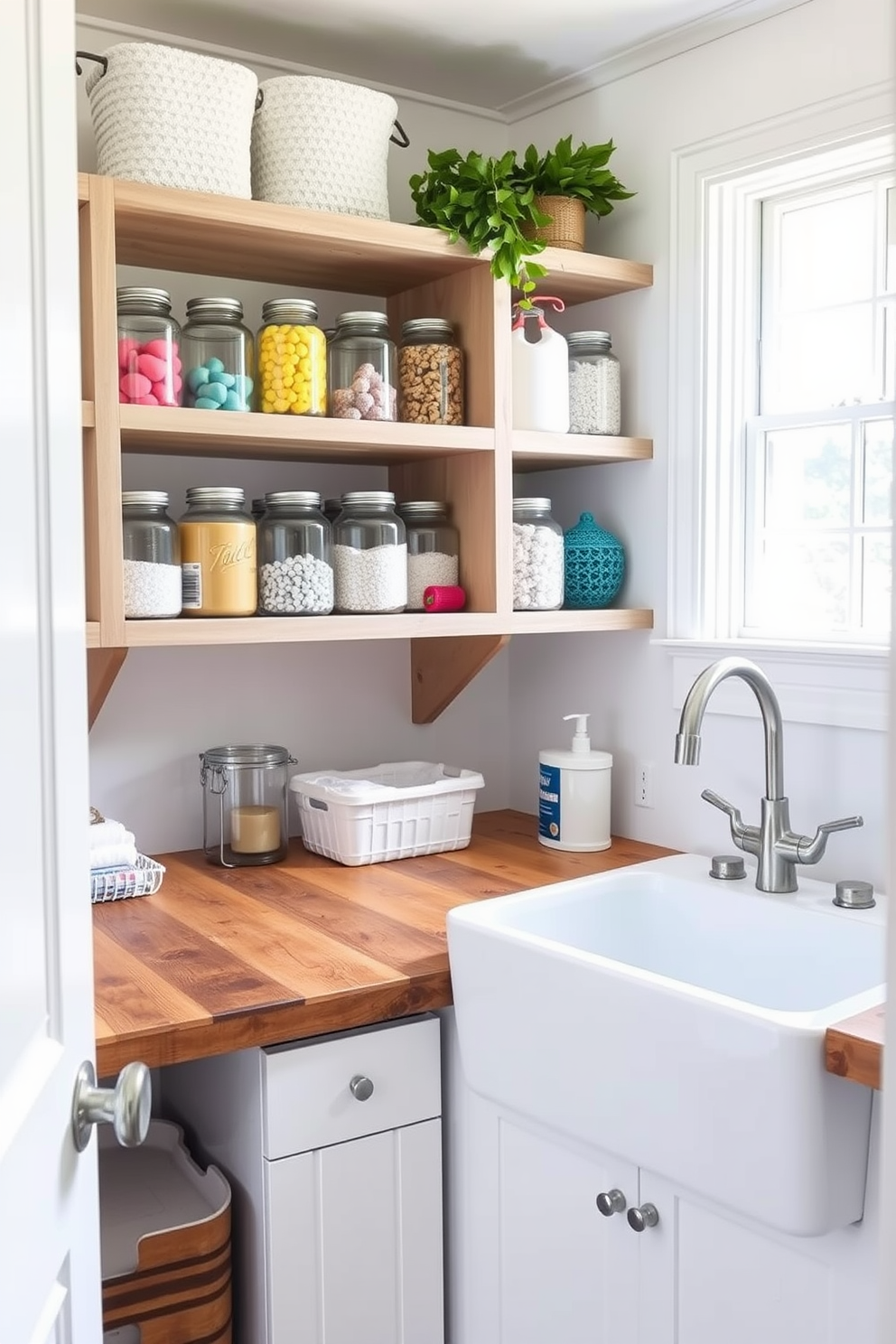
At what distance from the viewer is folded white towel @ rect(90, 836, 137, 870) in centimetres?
207

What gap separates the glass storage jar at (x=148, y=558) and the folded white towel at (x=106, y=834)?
1.26ft

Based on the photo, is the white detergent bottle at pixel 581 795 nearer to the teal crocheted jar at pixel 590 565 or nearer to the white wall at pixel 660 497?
the white wall at pixel 660 497

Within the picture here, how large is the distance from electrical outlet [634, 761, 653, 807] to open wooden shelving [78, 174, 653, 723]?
0.92ft

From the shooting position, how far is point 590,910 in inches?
80.3

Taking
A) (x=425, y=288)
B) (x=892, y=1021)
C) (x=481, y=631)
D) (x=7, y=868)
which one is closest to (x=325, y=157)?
(x=425, y=288)

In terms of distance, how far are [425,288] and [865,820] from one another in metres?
1.24

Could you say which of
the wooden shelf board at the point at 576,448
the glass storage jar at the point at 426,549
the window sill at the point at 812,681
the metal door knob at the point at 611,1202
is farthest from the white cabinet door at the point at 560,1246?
the wooden shelf board at the point at 576,448

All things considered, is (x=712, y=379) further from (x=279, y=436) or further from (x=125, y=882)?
(x=125, y=882)

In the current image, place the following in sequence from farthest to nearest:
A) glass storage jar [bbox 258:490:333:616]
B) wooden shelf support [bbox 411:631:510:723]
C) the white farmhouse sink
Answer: wooden shelf support [bbox 411:631:510:723] → glass storage jar [bbox 258:490:333:616] → the white farmhouse sink

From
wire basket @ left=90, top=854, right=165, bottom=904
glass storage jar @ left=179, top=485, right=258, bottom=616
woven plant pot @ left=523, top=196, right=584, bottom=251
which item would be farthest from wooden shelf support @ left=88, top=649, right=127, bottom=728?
woven plant pot @ left=523, top=196, right=584, bottom=251

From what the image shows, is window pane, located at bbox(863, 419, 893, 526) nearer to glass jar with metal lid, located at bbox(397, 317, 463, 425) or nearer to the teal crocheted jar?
the teal crocheted jar

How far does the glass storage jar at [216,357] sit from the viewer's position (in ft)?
6.51

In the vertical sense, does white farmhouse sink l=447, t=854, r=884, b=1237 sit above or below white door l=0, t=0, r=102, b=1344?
below

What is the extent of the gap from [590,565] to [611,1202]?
120cm
